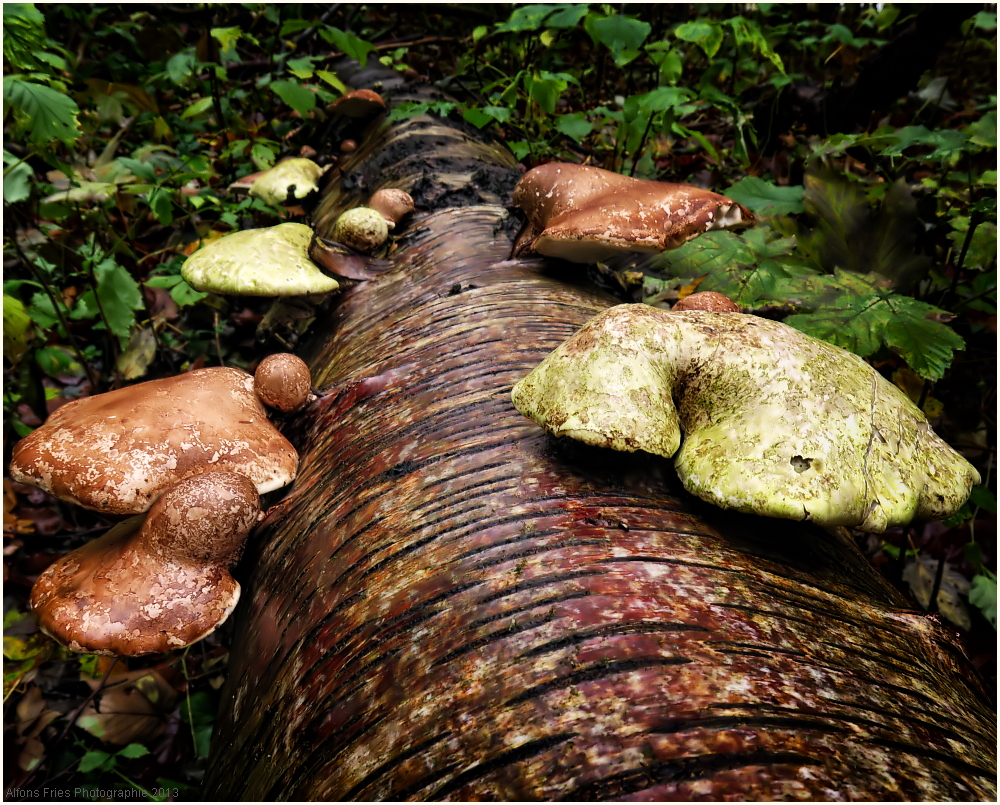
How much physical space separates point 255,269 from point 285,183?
6.46 feet

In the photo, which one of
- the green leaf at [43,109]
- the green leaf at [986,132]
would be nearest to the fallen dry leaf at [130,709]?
the green leaf at [43,109]

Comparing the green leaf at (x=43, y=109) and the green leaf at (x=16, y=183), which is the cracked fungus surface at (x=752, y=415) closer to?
the green leaf at (x=43, y=109)

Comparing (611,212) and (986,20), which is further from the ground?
(986,20)

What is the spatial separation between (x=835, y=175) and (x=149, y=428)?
3.03 metres

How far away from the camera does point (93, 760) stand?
2.24 meters

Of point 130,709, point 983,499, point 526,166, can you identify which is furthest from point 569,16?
point 130,709

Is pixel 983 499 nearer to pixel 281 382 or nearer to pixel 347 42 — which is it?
pixel 281 382

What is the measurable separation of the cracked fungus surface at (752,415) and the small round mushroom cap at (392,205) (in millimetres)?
1762

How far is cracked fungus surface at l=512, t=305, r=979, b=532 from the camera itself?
3.64 feet

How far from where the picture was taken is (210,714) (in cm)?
250

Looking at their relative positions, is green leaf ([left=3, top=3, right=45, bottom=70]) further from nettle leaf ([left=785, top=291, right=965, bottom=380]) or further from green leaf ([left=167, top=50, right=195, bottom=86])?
nettle leaf ([left=785, top=291, right=965, bottom=380])

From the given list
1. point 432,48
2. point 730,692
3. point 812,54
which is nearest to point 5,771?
point 730,692

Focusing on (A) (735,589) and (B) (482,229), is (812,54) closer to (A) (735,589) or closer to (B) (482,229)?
(B) (482,229)

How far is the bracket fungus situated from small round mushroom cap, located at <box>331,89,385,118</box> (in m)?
2.25
